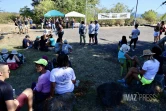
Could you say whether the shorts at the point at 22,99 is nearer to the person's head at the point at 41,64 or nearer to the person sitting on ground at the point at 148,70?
the person's head at the point at 41,64

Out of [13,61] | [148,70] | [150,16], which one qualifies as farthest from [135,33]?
[150,16]

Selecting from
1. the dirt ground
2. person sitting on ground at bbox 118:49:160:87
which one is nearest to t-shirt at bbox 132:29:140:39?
the dirt ground

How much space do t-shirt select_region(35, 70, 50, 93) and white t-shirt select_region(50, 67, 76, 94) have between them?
0.22m

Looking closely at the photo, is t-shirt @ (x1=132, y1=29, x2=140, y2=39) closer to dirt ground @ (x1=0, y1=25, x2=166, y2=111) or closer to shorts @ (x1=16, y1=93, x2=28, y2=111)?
dirt ground @ (x1=0, y1=25, x2=166, y2=111)

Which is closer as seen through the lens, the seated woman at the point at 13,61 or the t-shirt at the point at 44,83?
the t-shirt at the point at 44,83

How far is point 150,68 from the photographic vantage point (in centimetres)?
568

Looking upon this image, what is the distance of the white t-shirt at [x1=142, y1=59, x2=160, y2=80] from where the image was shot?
568 centimetres

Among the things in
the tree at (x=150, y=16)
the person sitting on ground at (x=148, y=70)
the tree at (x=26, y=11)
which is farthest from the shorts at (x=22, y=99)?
the tree at (x=150, y=16)

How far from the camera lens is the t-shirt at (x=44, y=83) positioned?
483 centimetres

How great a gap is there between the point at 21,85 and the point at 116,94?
11.4 ft

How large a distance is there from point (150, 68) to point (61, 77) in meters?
2.57

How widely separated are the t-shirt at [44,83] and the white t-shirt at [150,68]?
2733 mm

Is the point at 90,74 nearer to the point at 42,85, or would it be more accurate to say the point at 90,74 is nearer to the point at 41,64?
the point at 42,85

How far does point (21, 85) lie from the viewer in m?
7.13
